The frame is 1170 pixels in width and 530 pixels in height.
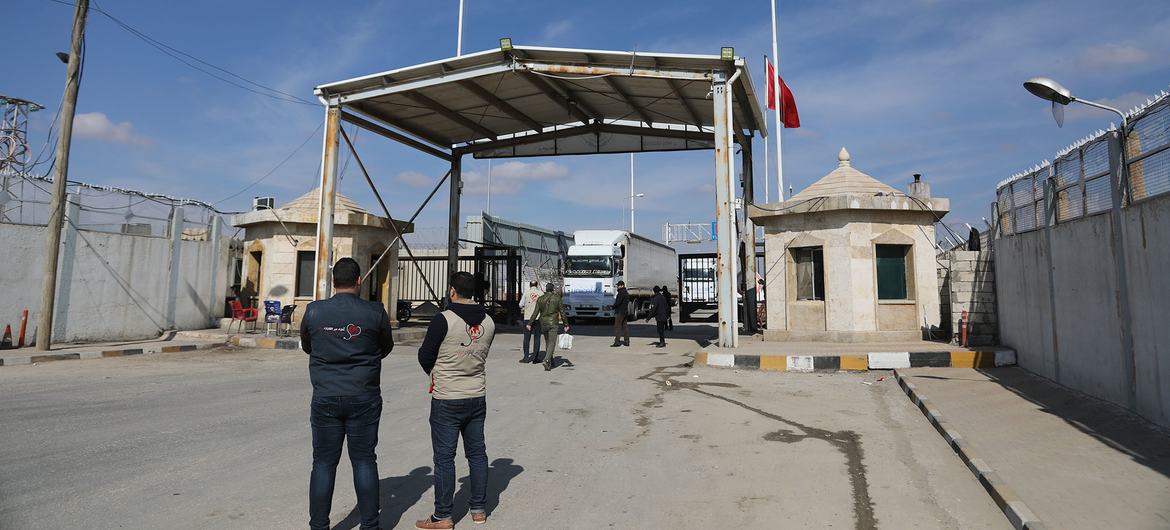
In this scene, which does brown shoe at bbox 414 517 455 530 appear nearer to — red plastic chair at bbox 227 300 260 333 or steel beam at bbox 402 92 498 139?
steel beam at bbox 402 92 498 139

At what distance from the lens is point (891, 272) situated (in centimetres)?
1356

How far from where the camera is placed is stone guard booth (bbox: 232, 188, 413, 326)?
17.6m

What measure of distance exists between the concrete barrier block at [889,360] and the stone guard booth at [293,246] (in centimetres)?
1356

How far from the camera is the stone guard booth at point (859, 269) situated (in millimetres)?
13305

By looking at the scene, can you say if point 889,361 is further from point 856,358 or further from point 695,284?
point 695,284

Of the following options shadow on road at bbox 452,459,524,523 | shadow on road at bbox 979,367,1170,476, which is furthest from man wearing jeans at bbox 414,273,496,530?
shadow on road at bbox 979,367,1170,476

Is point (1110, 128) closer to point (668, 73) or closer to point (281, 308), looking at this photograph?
point (668, 73)

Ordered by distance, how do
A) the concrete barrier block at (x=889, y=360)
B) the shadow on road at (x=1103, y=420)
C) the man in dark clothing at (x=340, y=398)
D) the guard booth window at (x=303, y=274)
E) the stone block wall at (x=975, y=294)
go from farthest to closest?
the guard booth window at (x=303, y=274), the stone block wall at (x=975, y=294), the concrete barrier block at (x=889, y=360), the shadow on road at (x=1103, y=420), the man in dark clothing at (x=340, y=398)

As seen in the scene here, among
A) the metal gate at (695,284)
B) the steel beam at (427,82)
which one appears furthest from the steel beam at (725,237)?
the metal gate at (695,284)

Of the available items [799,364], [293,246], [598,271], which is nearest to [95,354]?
[293,246]

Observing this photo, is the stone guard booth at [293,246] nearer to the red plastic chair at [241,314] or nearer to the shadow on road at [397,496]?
the red plastic chair at [241,314]

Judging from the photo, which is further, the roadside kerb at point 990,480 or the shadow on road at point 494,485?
the shadow on road at point 494,485

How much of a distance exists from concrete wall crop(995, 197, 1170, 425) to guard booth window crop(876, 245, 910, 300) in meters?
3.19

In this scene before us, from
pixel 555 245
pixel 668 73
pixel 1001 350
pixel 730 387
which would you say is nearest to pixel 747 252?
pixel 668 73
